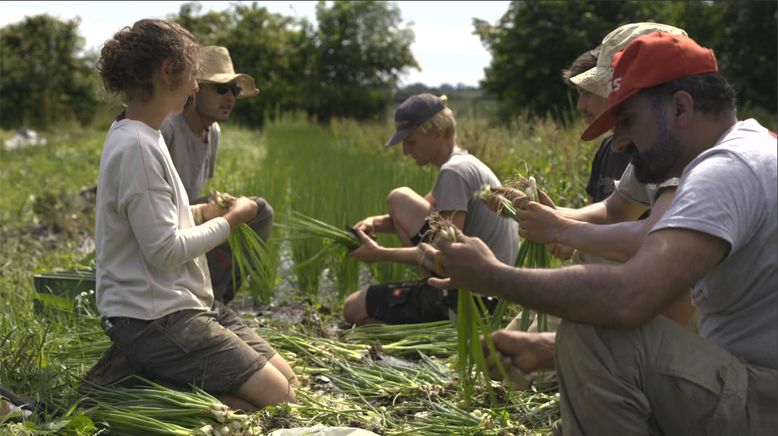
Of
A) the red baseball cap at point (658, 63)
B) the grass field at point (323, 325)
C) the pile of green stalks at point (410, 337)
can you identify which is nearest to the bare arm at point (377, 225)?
the grass field at point (323, 325)

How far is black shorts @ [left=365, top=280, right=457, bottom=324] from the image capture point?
4207mm

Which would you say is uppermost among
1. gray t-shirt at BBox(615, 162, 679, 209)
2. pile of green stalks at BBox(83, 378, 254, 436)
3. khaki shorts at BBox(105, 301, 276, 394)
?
gray t-shirt at BBox(615, 162, 679, 209)

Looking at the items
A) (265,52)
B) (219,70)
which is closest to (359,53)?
(265,52)

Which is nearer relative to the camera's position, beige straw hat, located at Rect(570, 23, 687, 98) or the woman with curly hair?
the woman with curly hair

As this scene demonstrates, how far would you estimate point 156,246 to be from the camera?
2.92m

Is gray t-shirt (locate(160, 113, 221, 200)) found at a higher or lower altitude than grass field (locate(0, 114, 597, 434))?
higher

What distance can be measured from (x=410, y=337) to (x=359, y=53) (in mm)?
27236

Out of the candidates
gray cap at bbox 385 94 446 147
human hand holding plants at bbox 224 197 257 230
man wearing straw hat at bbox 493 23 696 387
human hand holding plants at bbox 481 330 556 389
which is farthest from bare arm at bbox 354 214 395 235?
human hand holding plants at bbox 481 330 556 389

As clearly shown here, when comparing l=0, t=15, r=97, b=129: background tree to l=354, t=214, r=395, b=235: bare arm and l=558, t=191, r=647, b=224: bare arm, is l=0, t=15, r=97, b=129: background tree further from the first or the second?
l=558, t=191, r=647, b=224: bare arm

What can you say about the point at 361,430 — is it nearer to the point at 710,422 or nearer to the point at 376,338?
the point at 710,422

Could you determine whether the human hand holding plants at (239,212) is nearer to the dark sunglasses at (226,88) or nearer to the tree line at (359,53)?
the dark sunglasses at (226,88)

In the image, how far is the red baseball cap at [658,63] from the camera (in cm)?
219

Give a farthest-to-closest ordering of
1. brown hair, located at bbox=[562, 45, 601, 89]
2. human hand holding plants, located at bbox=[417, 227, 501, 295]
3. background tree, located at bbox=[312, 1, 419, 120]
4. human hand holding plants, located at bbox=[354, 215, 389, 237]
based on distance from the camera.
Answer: background tree, located at bbox=[312, 1, 419, 120], human hand holding plants, located at bbox=[354, 215, 389, 237], brown hair, located at bbox=[562, 45, 601, 89], human hand holding plants, located at bbox=[417, 227, 501, 295]

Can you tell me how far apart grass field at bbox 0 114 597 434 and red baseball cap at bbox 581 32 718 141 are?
3.29ft
